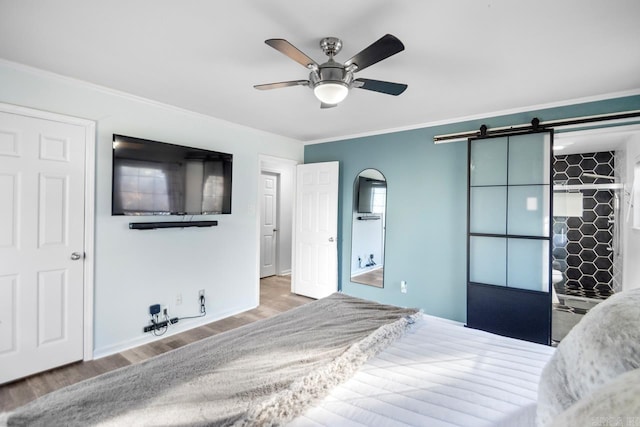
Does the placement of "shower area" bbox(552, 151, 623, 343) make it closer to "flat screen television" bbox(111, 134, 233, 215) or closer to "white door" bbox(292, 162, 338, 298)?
"white door" bbox(292, 162, 338, 298)

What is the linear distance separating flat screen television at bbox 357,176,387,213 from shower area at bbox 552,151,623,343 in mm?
2427

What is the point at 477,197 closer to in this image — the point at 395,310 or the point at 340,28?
the point at 395,310

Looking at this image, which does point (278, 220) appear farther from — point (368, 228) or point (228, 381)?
point (228, 381)

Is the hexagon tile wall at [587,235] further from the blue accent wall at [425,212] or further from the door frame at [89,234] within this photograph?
the door frame at [89,234]

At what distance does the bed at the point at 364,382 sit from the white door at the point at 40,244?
1747 millimetres

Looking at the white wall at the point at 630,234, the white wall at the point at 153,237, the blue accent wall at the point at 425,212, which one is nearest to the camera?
the white wall at the point at 153,237

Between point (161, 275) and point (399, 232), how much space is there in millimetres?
2807

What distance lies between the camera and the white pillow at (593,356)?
0.65 metres

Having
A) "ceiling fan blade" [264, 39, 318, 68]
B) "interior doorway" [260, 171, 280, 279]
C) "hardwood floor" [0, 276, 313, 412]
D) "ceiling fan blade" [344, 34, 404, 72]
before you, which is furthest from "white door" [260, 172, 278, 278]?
"ceiling fan blade" [344, 34, 404, 72]

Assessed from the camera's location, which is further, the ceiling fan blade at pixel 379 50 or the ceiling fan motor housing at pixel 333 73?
the ceiling fan motor housing at pixel 333 73

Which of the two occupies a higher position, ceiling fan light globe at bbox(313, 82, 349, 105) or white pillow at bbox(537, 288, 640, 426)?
ceiling fan light globe at bbox(313, 82, 349, 105)

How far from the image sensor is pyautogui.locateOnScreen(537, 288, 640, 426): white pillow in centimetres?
65

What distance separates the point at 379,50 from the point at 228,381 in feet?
5.50

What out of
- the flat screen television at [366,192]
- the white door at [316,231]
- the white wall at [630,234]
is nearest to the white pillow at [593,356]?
the white wall at [630,234]
